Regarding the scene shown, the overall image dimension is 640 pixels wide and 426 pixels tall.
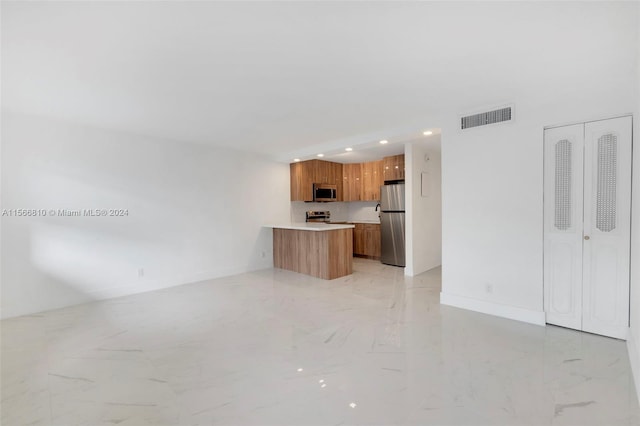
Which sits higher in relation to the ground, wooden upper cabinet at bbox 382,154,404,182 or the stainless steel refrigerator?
wooden upper cabinet at bbox 382,154,404,182

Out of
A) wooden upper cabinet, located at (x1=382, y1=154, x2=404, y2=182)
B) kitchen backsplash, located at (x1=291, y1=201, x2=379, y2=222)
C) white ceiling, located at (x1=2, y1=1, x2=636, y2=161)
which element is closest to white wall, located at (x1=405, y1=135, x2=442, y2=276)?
wooden upper cabinet, located at (x1=382, y1=154, x2=404, y2=182)

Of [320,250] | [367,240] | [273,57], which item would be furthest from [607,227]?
[367,240]

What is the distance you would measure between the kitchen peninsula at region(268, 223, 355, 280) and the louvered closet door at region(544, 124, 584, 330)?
2.98 m

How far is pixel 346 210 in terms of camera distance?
837cm

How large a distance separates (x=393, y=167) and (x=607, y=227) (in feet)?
12.8

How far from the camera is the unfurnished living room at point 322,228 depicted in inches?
72.9

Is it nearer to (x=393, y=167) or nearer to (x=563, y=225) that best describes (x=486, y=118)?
(x=563, y=225)

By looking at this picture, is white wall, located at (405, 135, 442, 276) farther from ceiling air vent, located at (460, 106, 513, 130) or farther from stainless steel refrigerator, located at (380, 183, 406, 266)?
ceiling air vent, located at (460, 106, 513, 130)

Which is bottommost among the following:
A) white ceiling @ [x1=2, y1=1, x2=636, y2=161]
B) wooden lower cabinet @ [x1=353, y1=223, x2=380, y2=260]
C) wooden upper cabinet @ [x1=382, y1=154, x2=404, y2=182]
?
wooden lower cabinet @ [x1=353, y1=223, x2=380, y2=260]

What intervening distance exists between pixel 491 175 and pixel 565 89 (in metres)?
1.02

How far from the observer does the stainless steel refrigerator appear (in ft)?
19.7

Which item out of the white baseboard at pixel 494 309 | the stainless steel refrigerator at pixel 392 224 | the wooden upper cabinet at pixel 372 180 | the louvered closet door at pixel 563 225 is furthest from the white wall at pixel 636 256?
the wooden upper cabinet at pixel 372 180

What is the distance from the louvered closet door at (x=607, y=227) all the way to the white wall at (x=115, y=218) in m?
5.13

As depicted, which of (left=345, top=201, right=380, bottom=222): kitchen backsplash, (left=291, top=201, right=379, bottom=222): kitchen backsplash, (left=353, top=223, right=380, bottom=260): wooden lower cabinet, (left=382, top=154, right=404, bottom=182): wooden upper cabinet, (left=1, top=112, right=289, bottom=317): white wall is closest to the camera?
(left=1, top=112, right=289, bottom=317): white wall
